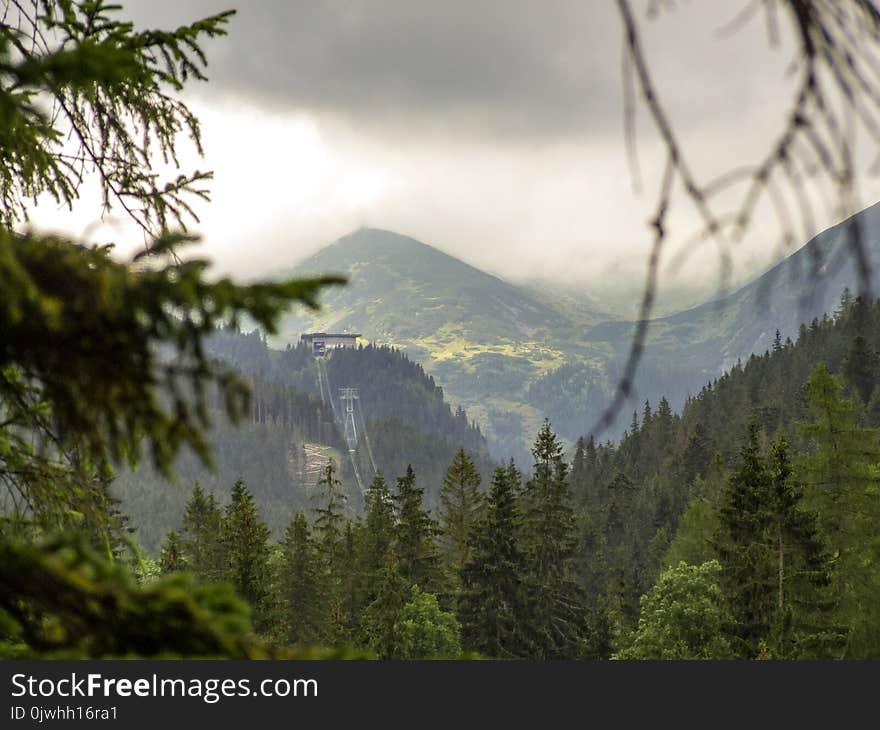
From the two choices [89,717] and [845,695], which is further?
[845,695]

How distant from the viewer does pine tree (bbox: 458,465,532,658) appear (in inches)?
1339

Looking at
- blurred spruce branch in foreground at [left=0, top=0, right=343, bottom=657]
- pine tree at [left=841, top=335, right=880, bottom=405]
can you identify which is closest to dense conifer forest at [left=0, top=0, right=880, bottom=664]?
blurred spruce branch in foreground at [left=0, top=0, right=343, bottom=657]

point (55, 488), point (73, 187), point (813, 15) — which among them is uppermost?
point (73, 187)

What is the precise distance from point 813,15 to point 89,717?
3.97 m

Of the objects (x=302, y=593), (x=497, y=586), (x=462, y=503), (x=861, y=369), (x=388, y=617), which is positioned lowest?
(x=388, y=617)

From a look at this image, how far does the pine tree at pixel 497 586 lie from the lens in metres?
34.0

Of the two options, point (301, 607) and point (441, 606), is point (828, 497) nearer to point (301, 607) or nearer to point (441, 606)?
point (441, 606)

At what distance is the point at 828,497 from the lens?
24812mm

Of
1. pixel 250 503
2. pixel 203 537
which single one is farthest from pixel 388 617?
pixel 203 537

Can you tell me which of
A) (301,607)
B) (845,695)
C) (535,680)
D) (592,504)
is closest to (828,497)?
(845,695)

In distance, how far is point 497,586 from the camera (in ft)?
113

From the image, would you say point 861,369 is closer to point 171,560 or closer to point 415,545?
point 415,545

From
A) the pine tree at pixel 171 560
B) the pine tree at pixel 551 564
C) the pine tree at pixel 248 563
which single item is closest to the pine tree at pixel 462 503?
the pine tree at pixel 551 564

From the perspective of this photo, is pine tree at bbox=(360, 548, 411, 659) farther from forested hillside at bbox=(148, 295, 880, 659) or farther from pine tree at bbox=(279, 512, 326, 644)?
pine tree at bbox=(279, 512, 326, 644)
